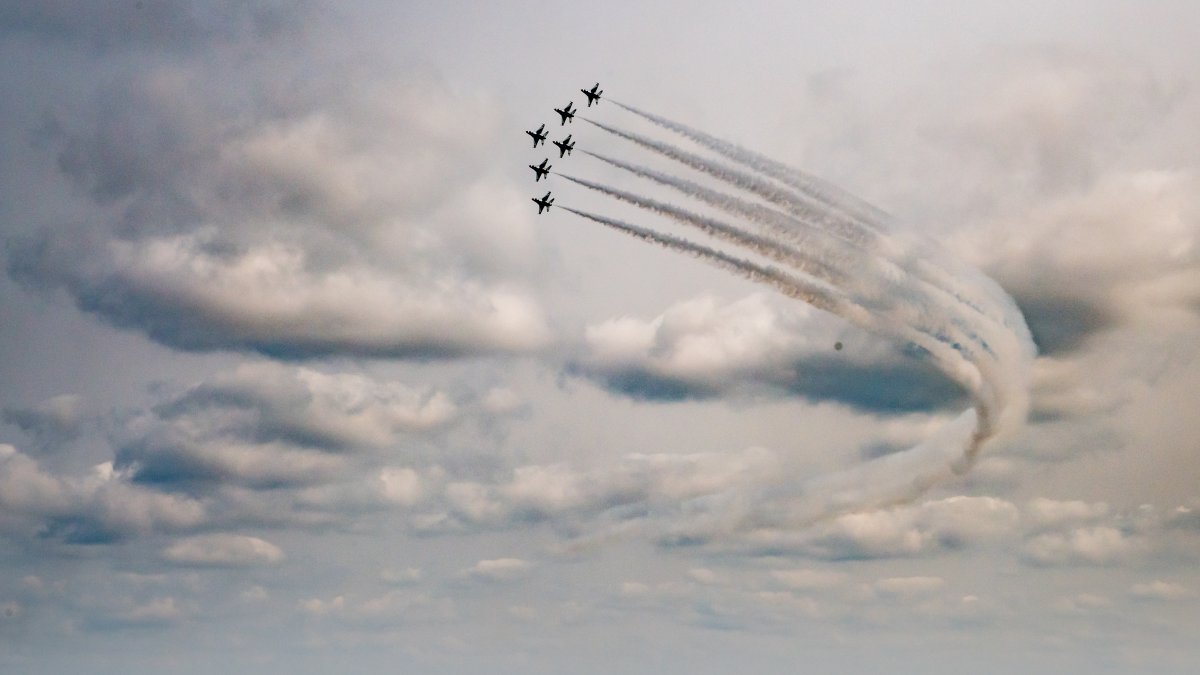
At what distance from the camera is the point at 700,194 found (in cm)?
11594

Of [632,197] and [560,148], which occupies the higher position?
[560,148]

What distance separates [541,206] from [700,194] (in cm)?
3417

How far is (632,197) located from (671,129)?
739 cm

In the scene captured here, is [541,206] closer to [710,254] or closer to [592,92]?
[592,92]

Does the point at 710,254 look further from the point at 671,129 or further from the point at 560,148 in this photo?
the point at 560,148

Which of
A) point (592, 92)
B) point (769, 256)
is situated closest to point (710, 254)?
point (769, 256)

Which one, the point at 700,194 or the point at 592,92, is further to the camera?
the point at 592,92

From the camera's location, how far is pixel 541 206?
145875 millimetres

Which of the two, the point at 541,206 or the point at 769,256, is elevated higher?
the point at 541,206

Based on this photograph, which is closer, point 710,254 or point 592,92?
point 710,254

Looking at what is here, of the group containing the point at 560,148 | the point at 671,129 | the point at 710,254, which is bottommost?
the point at 710,254

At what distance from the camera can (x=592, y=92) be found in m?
139

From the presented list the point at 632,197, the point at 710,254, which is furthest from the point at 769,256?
the point at 632,197

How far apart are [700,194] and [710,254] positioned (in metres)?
5.75
